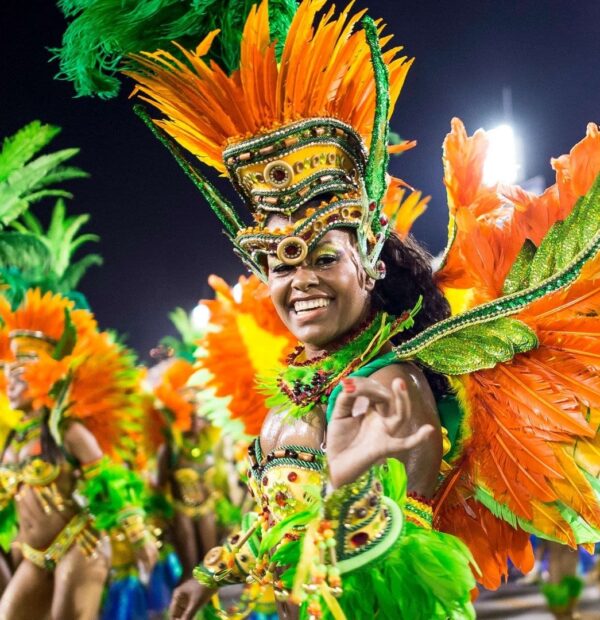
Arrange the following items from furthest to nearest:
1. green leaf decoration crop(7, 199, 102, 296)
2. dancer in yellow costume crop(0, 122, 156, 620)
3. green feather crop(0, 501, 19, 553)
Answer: green leaf decoration crop(7, 199, 102, 296) → green feather crop(0, 501, 19, 553) → dancer in yellow costume crop(0, 122, 156, 620)

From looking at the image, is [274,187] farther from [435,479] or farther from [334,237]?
[435,479]

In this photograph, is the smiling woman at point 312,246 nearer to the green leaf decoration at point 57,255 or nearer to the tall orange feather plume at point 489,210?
the tall orange feather plume at point 489,210

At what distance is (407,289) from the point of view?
2311 millimetres

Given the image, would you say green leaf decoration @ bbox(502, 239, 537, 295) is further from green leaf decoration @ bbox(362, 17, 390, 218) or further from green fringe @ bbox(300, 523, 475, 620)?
green fringe @ bbox(300, 523, 475, 620)

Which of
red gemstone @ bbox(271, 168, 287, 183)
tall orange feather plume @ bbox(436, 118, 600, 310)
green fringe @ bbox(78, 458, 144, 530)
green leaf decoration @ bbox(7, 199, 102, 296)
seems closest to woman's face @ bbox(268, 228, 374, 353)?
red gemstone @ bbox(271, 168, 287, 183)

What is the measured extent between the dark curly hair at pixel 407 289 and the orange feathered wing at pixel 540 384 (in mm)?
143

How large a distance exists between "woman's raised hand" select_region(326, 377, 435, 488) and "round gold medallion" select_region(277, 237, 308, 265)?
1.43ft

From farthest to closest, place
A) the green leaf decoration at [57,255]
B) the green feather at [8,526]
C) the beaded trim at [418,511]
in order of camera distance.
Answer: the green leaf decoration at [57,255]
the green feather at [8,526]
the beaded trim at [418,511]

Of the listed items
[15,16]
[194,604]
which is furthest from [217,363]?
[15,16]

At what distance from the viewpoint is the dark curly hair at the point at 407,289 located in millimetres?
2297

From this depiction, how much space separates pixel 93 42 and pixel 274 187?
0.80 meters

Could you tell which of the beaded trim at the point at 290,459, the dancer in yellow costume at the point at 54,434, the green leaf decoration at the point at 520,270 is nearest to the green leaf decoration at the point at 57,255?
the dancer in yellow costume at the point at 54,434

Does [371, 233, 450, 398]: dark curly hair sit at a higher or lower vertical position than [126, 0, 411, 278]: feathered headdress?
lower

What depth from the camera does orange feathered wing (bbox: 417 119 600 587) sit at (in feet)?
6.49
